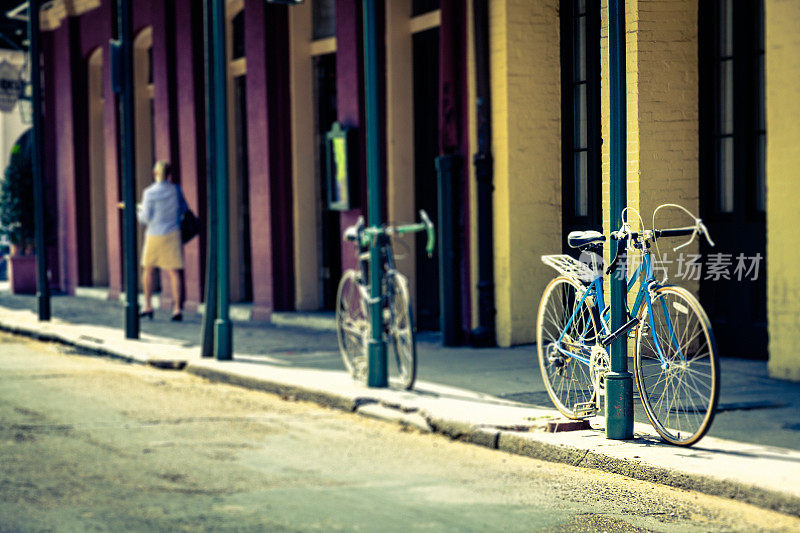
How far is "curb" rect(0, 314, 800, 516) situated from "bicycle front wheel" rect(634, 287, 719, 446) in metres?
0.38

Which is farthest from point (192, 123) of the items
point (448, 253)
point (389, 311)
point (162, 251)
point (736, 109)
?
point (736, 109)

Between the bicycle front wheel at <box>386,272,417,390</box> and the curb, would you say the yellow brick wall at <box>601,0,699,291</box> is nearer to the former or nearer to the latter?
the curb

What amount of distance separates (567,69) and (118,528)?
3.66 m

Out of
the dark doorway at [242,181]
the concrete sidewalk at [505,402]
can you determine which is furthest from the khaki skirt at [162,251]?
the dark doorway at [242,181]

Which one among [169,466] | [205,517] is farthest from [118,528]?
[169,466]

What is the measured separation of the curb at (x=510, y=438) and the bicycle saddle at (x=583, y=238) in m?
1.09

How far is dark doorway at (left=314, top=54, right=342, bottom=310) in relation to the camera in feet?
49.6

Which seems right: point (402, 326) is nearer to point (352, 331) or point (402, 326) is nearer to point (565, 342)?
point (352, 331)

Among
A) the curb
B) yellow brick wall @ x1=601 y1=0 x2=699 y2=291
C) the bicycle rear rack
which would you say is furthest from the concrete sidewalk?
yellow brick wall @ x1=601 y1=0 x2=699 y2=291

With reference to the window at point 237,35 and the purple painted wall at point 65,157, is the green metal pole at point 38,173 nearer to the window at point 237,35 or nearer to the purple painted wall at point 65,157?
the window at point 237,35

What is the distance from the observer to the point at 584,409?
6.97 metres

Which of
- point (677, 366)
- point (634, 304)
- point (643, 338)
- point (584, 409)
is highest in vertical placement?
point (634, 304)

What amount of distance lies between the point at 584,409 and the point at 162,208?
9.46 meters

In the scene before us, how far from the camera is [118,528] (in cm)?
519
